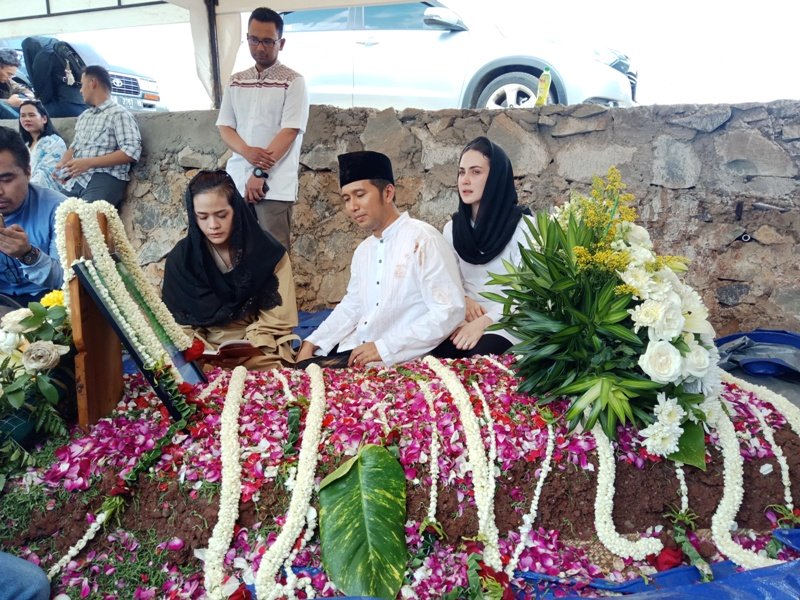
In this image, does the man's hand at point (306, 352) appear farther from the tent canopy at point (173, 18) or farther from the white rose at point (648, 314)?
the tent canopy at point (173, 18)

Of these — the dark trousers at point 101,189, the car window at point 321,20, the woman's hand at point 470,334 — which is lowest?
the woman's hand at point 470,334

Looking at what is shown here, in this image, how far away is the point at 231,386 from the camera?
1.96 m

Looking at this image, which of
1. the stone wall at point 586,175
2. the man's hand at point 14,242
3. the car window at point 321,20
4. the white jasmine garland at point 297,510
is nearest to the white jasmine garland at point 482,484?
the white jasmine garland at point 297,510

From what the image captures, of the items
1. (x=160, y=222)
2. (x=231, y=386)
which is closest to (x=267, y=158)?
(x=160, y=222)

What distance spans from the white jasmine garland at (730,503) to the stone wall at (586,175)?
288 centimetres

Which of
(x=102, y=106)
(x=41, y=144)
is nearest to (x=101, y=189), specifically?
(x=41, y=144)

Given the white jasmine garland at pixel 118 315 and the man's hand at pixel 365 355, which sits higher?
the white jasmine garland at pixel 118 315

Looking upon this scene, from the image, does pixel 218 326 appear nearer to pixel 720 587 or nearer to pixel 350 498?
pixel 350 498

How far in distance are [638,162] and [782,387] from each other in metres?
2.18

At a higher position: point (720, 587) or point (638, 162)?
point (638, 162)

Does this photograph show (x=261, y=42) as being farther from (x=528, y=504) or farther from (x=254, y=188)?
(x=528, y=504)

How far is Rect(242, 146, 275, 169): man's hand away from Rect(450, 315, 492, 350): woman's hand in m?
2.03

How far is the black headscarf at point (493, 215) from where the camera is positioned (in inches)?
128

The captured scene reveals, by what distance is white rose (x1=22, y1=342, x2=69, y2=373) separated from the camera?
1649mm
